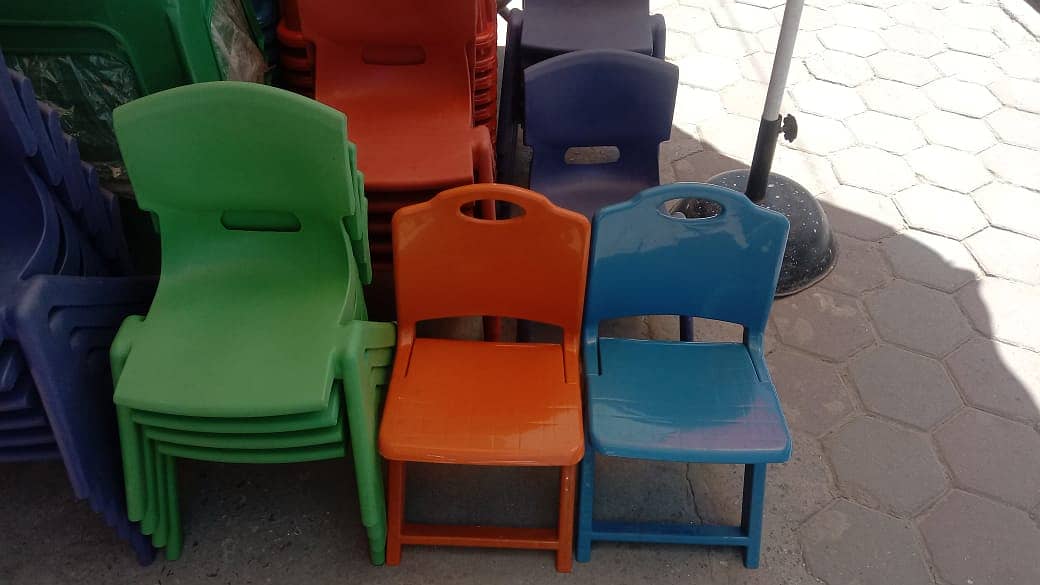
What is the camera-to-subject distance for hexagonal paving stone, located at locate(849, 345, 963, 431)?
2.56 meters

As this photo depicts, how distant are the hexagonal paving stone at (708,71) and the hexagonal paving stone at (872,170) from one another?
2.40 ft

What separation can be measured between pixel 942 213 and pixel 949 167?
34 centimetres

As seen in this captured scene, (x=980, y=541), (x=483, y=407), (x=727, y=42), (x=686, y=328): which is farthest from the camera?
(x=727, y=42)

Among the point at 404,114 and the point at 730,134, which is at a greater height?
the point at 404,114

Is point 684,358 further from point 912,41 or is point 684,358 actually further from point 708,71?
point 912,41

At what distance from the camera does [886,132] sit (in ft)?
12.1

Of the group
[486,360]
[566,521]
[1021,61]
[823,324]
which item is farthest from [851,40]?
[566,521]

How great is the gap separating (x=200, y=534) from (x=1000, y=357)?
2539 mm

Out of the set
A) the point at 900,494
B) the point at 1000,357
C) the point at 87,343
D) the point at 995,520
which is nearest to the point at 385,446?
the point at 87,343

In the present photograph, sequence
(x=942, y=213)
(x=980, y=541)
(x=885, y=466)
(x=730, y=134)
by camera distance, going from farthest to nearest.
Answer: (x=730, y=134), (x=942, y=213), (x=885, y=466), (x=980, y=541)

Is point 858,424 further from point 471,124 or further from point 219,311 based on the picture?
point 219,311

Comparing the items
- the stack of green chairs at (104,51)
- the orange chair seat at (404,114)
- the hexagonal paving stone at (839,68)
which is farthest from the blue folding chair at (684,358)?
the hexagonal paving stone at (839,68)

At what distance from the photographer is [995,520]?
2.28 meters

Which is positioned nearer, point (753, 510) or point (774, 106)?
point (753, 510)
